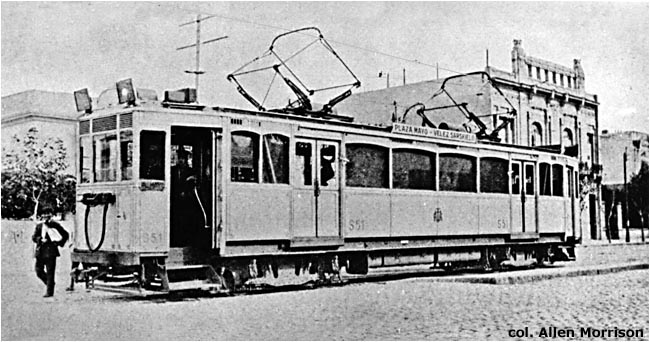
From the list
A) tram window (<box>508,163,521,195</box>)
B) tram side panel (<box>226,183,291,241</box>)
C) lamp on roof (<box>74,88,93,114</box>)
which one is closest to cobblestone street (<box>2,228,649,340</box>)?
tram side panel (<box>226,183,291,241</box>)

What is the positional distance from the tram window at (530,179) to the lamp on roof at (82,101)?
9.94 m

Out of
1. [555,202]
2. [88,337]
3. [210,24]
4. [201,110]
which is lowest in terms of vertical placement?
[88,337]

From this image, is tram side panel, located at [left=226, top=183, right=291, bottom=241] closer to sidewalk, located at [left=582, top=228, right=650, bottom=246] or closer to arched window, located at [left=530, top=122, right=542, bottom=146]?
arched window, located at [left=530, top=122, right=542, bottom=146]

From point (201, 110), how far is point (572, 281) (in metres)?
7.53

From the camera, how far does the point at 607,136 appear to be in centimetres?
3709

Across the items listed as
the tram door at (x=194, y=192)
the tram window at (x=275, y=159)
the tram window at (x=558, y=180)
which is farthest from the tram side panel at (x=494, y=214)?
the tram door at (x=194, y=192)

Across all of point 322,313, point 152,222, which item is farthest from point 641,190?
point 152,222

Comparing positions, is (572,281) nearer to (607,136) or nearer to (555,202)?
(555,202)

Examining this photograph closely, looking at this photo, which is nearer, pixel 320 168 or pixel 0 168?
pixel 0 168

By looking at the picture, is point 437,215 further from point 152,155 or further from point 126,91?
point 126,91

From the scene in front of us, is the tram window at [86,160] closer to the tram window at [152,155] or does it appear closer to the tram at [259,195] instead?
the tram at [259,195]

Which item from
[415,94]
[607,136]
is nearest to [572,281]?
[415,94]

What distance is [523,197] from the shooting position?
17.6 metres

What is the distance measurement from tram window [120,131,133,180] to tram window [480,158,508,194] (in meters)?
7.83
